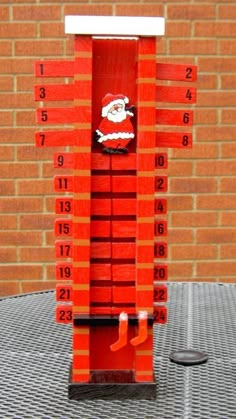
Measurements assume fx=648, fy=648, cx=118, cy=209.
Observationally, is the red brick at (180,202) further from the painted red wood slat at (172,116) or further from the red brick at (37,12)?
the painted red wood slat at (172,116)

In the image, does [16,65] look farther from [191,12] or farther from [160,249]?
[160,249]

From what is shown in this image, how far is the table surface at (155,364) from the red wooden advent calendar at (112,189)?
0.18ft

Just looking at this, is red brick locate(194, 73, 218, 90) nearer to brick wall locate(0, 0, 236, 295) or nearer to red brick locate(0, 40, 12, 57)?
brick wall locate(0, 0, 236, 295)

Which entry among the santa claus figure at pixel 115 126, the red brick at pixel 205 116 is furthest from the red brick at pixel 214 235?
A: the santa claus figure at pixel 115 126

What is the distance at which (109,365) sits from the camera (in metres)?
1.22

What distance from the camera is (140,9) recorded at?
8.31 feet

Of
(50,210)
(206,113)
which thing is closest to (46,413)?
(50,210)

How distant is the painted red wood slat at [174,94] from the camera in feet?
3.76

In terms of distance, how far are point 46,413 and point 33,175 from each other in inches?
61.0

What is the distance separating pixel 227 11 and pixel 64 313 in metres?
1.72

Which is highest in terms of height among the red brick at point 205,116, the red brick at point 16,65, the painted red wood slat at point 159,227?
the red brick at point 16,65

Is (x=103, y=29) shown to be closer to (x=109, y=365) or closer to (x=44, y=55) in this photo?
(x=109, y=365)

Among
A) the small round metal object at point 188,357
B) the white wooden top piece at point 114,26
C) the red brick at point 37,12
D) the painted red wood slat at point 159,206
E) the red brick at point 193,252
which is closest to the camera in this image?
the white wooden top piece at point 114,26

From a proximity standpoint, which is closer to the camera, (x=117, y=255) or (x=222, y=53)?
(x=117, y=255)
